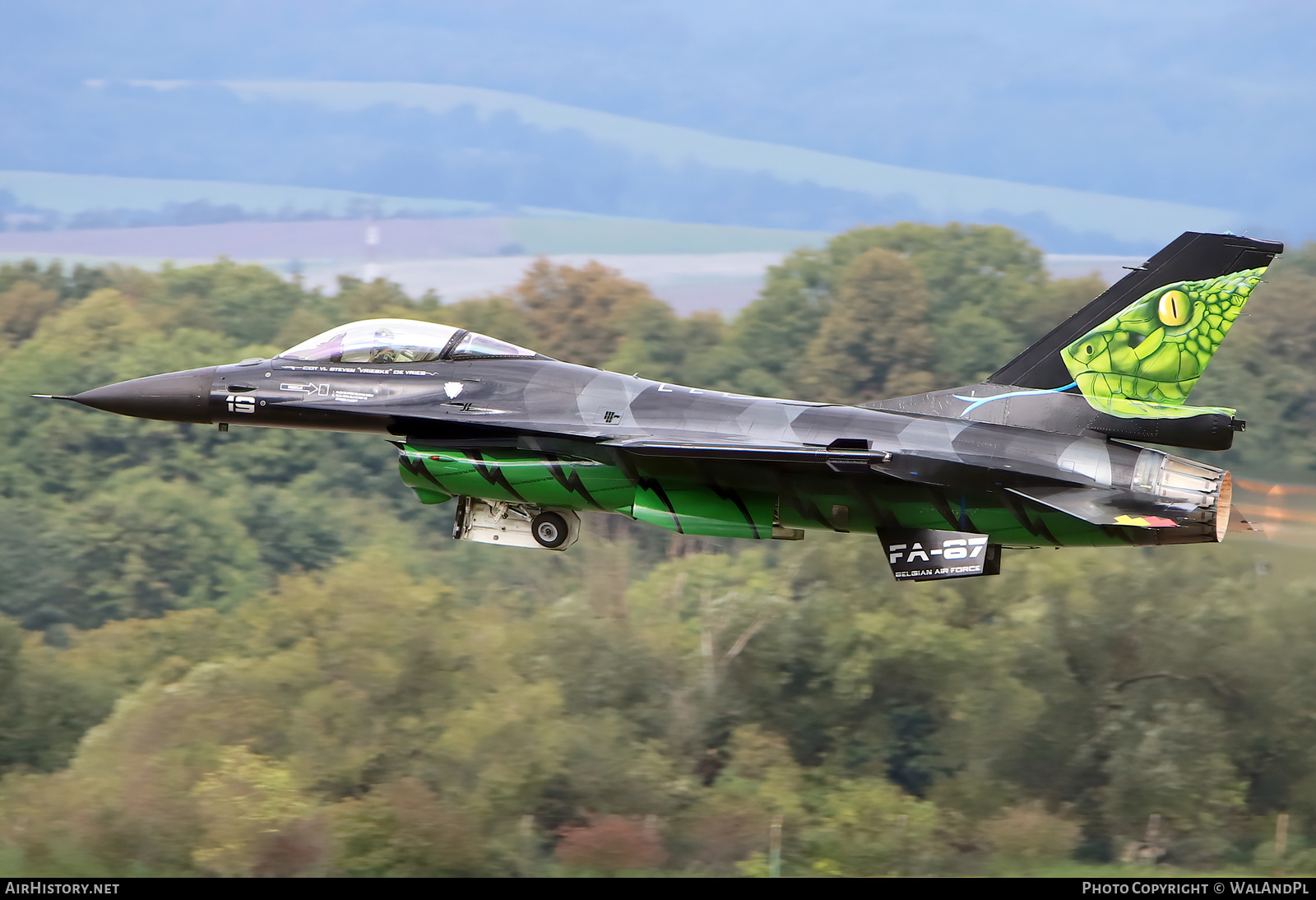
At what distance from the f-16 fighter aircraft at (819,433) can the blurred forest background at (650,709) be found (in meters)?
10.1

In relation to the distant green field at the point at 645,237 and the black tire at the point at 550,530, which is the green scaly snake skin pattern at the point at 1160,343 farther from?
the distant green field at the point at 645,237

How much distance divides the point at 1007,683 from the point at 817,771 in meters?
6.57

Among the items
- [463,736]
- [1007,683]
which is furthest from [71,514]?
[1007,683]

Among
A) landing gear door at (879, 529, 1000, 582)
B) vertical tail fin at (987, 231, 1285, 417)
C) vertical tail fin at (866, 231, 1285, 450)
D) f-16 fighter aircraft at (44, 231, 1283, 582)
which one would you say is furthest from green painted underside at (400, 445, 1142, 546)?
vertical tail fin at (987, 231, 1285, 417)

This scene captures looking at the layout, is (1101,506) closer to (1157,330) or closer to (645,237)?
(1157,330)

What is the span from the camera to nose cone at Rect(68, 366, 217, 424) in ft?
67.3

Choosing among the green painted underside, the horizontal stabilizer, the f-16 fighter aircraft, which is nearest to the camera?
the horizontal stabilizer

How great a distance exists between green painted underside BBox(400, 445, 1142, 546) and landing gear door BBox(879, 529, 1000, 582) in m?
0.14

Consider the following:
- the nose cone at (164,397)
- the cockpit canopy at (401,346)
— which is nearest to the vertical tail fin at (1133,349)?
the cockpit canopy at (401,346)

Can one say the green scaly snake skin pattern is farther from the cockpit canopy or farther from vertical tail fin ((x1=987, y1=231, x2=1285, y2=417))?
the cockpit canopy

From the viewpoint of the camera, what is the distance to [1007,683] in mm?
45531

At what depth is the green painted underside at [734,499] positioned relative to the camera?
18.2 metres
